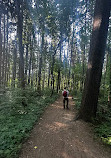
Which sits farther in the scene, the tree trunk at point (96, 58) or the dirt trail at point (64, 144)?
the tree trunk at point (96, 58)

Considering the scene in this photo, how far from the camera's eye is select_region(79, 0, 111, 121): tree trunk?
3986 mm

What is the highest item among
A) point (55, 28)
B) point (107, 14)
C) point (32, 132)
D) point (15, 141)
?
point (55, 28)

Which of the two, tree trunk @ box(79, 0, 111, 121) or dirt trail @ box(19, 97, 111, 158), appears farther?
tree trunk @ box(79, 0, 111, 121)

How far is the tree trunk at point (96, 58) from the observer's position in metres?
3.99

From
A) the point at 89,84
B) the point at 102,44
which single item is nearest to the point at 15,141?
the point at 89,84

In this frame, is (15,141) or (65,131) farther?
(65,131)

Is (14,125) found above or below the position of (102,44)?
below

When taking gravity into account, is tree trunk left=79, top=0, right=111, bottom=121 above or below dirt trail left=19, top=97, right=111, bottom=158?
above

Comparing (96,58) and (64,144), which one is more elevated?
(96,58)

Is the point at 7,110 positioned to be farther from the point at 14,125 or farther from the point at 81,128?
the point at 81,128

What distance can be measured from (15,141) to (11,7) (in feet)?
34.2

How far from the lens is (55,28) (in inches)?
496

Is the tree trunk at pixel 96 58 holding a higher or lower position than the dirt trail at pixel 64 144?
higher

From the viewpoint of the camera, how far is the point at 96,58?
4.21 m
